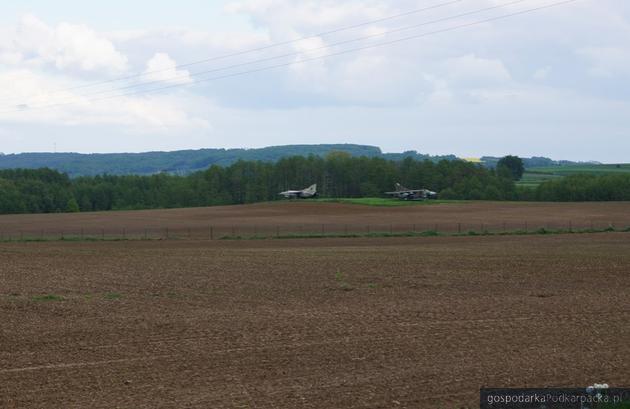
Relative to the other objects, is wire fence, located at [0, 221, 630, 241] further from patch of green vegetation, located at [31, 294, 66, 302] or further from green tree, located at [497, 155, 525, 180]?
green tree, located at [497, 155, 525, 180]

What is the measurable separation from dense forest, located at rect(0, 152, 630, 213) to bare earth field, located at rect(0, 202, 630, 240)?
1475 inches

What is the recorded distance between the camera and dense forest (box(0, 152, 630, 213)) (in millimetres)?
139375

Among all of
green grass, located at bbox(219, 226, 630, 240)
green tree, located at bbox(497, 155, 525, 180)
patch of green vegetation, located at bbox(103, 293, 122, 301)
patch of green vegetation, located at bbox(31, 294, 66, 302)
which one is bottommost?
green grass, located at bbox(219, 226, 630, 240)

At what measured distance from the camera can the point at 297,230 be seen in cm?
6988

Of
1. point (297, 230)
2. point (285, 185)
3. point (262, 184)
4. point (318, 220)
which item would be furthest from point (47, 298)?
point (285, 185)

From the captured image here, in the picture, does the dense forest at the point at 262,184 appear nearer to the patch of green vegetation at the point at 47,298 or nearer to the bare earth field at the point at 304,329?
the bare earth field at the point at 304,329

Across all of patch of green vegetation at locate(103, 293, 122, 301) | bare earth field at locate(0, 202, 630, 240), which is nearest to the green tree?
bare earth field at locate(0, 202, 630, 240)

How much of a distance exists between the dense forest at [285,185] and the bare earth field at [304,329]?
331 feet

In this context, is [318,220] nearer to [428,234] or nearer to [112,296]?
[428,234]

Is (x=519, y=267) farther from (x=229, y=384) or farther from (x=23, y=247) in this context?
(x=23, y=247)

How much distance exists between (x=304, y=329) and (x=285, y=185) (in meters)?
141

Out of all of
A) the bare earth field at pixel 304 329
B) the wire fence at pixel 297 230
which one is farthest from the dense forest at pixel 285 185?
the bare earth field at pixel 304 329

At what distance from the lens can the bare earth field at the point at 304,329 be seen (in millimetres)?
16125

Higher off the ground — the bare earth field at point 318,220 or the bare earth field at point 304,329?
the bare earth field at point 304,329
